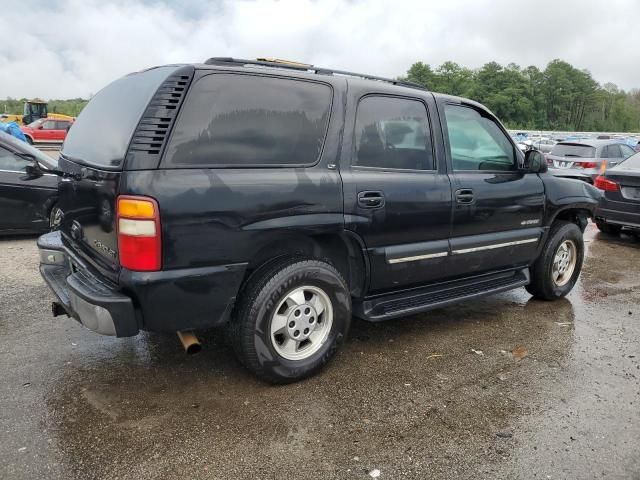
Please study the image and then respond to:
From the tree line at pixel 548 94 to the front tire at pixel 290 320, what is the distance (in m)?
92.2

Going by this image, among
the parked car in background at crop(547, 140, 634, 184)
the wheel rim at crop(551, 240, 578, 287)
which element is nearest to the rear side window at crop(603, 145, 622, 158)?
the parked car in background at crop(547, 140, 634, 184)

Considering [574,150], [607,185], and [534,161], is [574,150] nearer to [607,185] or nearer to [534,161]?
[607,185]

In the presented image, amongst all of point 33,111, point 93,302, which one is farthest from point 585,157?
point 33,111

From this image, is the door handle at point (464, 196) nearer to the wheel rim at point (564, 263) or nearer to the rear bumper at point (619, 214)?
the wheel rim at point (564, 263)

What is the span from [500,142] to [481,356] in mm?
1855

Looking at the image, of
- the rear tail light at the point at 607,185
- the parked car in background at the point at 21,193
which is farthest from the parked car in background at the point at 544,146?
the parked car in background at the point at 21,193

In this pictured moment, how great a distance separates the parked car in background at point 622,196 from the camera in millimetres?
7668

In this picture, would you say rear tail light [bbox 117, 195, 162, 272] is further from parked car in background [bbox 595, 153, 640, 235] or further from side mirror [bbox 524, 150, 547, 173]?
parked car in background [bbox 595, 153, 640, 235]

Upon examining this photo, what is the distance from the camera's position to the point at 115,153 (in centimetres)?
279

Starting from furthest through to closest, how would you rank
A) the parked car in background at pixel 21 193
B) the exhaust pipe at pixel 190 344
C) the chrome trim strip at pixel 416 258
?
the parked car in background at pixel 21 193
the chrome trim strip at pixel 416 258
the exhaust pipe at pixel 190 344

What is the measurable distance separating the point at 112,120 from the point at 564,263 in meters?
4.30

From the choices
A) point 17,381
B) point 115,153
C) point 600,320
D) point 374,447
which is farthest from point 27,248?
point 600,320

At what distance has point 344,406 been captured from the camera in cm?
302

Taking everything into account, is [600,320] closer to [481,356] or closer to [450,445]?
[481,356]
